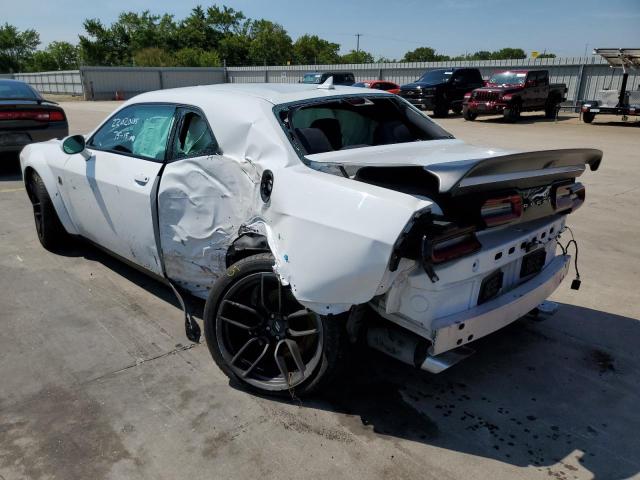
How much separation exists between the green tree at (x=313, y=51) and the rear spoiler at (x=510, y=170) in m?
79.5

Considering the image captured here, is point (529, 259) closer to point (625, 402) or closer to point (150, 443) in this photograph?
point (625, 402)

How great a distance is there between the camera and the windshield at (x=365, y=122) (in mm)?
3418

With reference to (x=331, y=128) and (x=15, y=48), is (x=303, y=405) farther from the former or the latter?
(x=15, y=48)

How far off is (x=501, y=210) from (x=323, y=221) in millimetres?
857

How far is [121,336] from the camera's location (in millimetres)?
3594

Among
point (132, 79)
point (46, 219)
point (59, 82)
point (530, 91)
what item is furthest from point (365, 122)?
point (59, 82)

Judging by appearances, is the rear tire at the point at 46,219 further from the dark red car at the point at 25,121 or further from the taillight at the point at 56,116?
the taillight at the point at 56,116

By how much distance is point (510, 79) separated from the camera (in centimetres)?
2014

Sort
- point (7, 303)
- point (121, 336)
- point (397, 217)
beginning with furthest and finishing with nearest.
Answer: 1. point (7, 303)
2. point (121, 336)
3. point (397, 217)

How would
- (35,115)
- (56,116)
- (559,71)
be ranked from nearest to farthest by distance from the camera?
(35,115) < (56,116) < (559,71)

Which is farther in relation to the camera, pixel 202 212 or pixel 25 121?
pixel 25 121

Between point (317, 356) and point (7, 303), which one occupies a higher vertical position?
point (317, 356)

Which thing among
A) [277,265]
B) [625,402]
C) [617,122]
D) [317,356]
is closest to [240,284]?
[277,265]

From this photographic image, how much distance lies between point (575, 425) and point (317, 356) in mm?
1384
